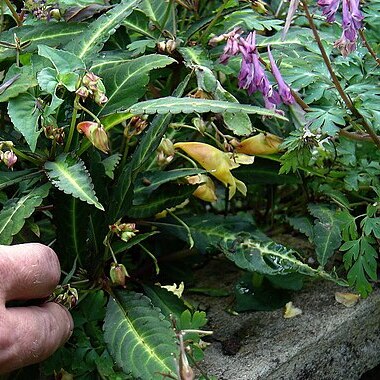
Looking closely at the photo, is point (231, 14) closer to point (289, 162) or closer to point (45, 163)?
point (289, 162)

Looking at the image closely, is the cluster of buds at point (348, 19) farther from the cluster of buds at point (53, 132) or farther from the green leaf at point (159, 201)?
the cluster of buds at point (53, 132)

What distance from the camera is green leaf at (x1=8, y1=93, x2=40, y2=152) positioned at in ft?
3.97

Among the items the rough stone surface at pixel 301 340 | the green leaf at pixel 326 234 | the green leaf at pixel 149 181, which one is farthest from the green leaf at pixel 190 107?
the rough stone surface at pixel 301 340

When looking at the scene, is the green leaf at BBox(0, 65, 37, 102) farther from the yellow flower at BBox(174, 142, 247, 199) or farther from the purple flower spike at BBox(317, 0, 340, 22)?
the purple flower spike at BBox(317, 0, 340, 22)

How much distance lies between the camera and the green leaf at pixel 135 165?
1291mm

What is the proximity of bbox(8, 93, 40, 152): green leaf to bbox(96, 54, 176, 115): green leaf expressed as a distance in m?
0.15

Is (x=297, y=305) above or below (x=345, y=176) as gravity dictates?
below

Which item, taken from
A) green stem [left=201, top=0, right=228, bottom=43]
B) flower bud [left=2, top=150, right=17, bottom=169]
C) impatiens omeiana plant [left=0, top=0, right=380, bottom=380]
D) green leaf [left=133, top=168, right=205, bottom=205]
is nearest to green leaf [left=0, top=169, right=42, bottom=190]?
impatiens omeiana plant [left=0, top=0, right=380, bottom=380]

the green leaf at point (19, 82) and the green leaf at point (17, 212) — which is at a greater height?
the green leaf at point (19, 82)

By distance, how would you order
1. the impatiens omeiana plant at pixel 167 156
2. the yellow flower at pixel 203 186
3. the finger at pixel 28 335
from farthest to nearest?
the yellow flower at pixel 203 186
the impatiens omeiana plant at pixel 167 156
the finger at pixel 28 335

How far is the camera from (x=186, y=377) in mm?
852

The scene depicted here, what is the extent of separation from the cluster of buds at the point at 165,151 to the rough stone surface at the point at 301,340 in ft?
Result: 1.12

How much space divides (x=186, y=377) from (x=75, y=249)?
0.54m

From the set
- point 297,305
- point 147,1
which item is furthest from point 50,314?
point 147,1
